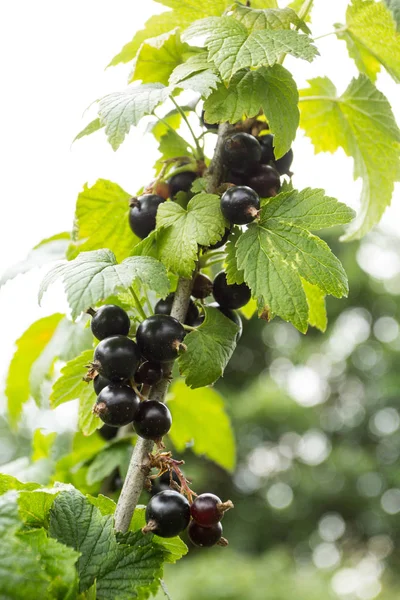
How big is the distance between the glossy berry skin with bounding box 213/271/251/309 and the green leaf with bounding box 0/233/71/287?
38 cm

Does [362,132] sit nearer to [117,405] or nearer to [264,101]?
[264,101]

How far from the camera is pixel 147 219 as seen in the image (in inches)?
29.7

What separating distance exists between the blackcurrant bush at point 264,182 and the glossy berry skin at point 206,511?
0.34 meters

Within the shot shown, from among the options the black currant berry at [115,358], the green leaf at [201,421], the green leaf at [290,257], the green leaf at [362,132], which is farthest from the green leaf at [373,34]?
the green leaf at [201,421]

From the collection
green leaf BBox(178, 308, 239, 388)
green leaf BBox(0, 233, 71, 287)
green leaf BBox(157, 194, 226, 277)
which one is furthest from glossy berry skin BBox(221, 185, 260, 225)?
green leaf BBox(0, 233, 71, 287)

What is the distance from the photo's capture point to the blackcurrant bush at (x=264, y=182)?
73 cm

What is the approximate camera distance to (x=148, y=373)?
2.18ft

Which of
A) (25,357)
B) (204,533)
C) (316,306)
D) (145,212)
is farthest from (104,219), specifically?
(25,357)

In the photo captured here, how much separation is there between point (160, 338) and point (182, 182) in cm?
25

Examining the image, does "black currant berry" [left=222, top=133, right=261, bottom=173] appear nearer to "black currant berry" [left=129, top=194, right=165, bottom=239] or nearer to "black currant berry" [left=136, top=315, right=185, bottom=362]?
"black currant berry" [left=129, top=194, right=165, bottom=239]

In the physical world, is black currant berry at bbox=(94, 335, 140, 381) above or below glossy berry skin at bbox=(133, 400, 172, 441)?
above

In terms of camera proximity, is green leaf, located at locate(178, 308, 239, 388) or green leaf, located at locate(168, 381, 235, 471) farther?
green leaf, located at locate(168, 381, 235, 471)

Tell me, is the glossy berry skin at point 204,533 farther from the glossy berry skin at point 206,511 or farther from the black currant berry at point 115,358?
the black currant berry at point 115,358

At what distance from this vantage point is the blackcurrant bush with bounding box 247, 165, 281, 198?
2.41 ft
